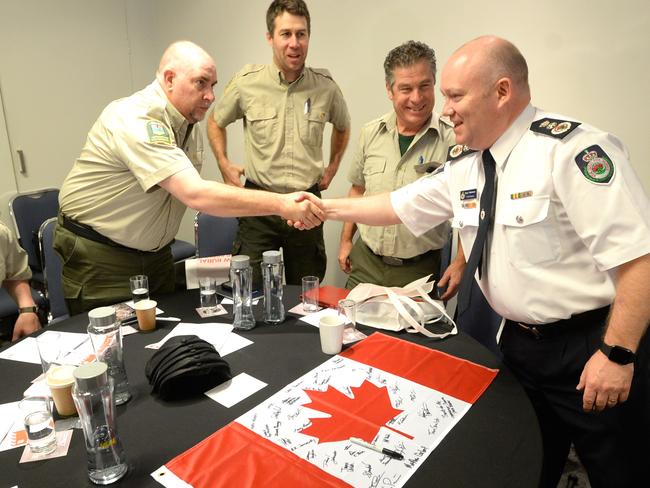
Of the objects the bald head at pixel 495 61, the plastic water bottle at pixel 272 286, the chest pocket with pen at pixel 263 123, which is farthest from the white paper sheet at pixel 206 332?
the chest pocket with pen at pixel 263 123

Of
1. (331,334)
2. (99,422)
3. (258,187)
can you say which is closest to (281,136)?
(258,187)

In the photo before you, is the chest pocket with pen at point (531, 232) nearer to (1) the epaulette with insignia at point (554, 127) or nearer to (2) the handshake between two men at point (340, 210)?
(1) the epaulette with insignia at point (554, 127)

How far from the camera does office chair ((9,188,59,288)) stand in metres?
3.28

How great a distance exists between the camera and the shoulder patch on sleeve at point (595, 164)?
51.1 inches

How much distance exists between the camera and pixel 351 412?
3.93 feet

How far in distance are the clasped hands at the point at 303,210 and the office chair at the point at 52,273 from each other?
3.93 ft

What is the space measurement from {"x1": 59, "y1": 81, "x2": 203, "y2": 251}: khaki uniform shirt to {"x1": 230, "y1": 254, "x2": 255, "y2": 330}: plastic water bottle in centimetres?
51

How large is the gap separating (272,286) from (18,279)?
1.27 m

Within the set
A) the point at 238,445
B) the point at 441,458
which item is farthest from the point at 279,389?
the point at 441,458

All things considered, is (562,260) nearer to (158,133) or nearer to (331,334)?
(331,334)

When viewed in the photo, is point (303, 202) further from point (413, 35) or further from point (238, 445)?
point (413, 35)

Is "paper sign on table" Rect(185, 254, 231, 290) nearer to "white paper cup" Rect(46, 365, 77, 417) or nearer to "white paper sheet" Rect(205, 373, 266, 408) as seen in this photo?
"white paper sheet" Rect(205, 373, 266, 408)

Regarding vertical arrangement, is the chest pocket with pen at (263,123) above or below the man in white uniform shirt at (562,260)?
above

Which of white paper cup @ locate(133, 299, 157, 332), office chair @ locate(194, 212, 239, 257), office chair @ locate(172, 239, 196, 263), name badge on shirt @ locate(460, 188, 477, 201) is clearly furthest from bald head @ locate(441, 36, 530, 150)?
office chair @ locate(172, 239, 196, 263)
